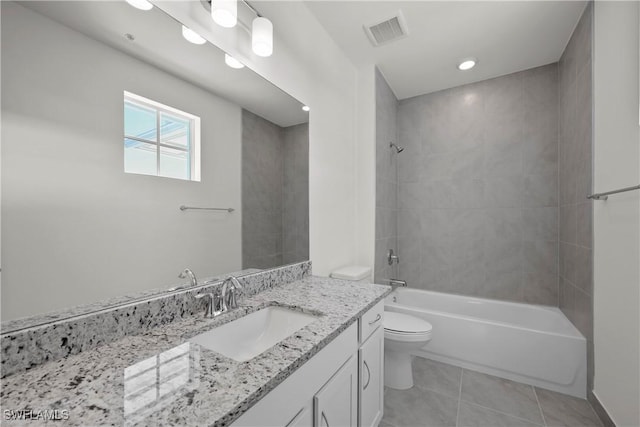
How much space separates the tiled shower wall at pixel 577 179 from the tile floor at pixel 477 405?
259 mm

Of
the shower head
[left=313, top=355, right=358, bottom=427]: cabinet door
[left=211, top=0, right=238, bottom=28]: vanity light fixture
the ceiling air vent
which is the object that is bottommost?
[left=313, top=355, right=358, bottom=427]: cabinet door

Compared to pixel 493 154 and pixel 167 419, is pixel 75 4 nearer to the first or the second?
pixel 167 419

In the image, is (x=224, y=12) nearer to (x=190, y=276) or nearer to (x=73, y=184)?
(x=73, y=184)

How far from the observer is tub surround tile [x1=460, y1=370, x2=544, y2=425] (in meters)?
1.65

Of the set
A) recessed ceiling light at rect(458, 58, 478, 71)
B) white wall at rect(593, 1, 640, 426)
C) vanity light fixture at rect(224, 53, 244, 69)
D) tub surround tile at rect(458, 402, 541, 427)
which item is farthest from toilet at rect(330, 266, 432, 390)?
recessed ceiling light at rect(458, 58, 478, 71)

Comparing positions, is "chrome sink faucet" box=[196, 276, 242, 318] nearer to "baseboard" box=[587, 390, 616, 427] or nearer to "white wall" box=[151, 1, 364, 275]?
"white wall" box=[151, 1, 364, 275]

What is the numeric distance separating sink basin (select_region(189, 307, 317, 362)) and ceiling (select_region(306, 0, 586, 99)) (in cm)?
192

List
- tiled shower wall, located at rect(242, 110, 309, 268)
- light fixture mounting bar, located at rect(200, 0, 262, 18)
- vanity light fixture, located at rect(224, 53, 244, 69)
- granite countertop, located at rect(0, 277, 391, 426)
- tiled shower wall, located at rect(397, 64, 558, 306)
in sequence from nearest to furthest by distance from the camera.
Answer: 1. granite countertop, located at rect(0, 277, 391, 426)
2. light fixture mounting bar, located at rect(200, 0, 262, 18)
3. vanity light fixture, located at rect(224, 53, 244, 69)
4. tiled shower wall, located at rect(242, 110, 309, 268)
5. tiled shower wall, located at rect(397, 64, 558, 306)

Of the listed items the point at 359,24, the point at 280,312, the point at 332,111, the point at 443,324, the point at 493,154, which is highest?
the point at 359,24

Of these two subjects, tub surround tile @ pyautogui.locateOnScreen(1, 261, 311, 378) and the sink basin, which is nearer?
tub surround tile @ pyautogui.locateOnScreen(1, 261, 311, 378)

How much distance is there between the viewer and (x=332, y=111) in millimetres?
2086

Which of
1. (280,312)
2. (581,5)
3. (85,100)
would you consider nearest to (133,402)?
(280,312)

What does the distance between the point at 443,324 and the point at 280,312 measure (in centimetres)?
162

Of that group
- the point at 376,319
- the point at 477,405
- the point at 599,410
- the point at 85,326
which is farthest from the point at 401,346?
the point at 85,326
